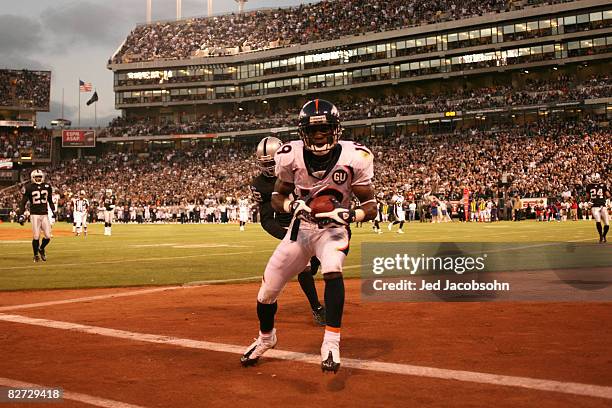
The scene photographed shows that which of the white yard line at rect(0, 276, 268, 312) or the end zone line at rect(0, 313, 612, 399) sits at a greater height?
the white yard line at rect(0, 276, 268, 312)

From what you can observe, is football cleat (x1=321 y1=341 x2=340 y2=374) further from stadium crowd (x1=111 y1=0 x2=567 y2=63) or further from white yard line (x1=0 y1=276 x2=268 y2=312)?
stadium crowd (x1=111 y1=0 x2=567 y2=63)

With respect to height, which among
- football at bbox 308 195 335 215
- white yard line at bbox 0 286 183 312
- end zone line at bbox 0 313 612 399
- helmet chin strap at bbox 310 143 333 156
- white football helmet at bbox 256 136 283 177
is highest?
white football helmet at bbox 256 136 283 177

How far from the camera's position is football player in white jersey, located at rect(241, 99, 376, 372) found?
5277mm

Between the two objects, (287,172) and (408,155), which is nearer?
(287,172)

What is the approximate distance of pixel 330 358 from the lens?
4844mm

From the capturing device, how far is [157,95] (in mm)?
89062

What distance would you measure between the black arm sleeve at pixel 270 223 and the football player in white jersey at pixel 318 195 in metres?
2.75

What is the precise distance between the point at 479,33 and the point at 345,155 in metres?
66.1

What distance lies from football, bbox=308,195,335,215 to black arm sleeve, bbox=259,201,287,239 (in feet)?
9.73

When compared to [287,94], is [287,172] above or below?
below

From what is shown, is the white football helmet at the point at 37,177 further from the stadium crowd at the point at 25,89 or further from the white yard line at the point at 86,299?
the stadium crowd at the point at 25,89

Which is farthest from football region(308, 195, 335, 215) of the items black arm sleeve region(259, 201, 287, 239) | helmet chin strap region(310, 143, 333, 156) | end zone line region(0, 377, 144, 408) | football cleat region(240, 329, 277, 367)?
black arm sleeve region(259, 201, 287, 239)

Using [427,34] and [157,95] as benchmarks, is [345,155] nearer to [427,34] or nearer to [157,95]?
[427,34]

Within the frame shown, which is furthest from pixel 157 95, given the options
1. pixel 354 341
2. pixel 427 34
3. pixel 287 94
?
pixel 354 341
